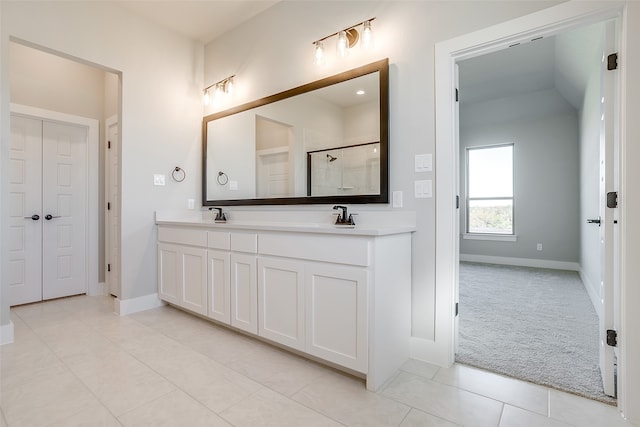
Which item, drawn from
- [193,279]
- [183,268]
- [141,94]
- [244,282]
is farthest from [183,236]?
[141,94]

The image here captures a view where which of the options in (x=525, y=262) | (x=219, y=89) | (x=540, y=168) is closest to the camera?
(x=219, y=89)

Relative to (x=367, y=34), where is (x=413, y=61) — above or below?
below

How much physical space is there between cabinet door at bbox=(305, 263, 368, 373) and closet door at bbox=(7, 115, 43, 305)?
3.24 meters

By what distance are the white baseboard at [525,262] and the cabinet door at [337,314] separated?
4.92m

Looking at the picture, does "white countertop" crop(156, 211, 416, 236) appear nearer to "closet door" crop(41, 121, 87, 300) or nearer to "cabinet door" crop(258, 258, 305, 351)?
"cabinet door" crop(258, 258, 305, 351)

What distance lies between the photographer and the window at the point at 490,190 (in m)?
5.56

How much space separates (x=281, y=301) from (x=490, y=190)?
16.7 ft

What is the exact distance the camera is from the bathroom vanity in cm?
167

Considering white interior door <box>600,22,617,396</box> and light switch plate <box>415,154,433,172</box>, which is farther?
light switch plate <box>415,154,433,172</box>

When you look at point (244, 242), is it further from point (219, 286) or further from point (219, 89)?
point (219, 89)

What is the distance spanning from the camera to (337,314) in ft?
5.79

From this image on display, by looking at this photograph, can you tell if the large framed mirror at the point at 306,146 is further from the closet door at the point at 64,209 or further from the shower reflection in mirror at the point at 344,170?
the closet door at the point at 64,209

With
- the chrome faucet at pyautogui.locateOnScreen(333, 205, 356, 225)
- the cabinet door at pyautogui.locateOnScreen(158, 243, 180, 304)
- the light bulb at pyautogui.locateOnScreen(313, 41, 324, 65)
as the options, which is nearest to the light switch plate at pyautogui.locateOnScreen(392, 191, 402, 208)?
the chrome faucet at pyautogui.locateOnScreen(333, 205, 356, 225)

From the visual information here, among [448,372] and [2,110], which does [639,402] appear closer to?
[448,372]
